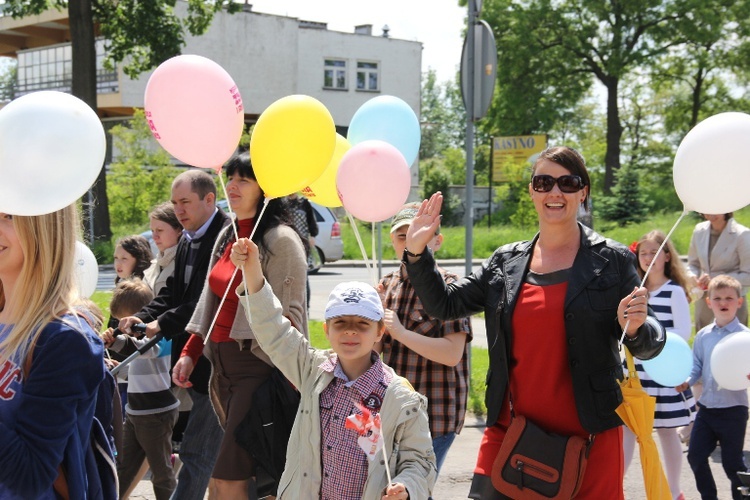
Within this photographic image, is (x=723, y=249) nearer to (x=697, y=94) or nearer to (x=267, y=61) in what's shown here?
(x=697, y=94)

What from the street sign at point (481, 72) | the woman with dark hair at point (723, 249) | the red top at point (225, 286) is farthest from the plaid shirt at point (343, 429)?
the woman with dark hair at point (723, 249)

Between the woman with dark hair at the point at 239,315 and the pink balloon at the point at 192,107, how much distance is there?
349 millimetres

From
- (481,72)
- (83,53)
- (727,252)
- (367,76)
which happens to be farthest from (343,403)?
(367,76)

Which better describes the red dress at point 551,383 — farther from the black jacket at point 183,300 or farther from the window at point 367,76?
the window at point 367,76

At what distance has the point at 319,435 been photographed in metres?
3.45

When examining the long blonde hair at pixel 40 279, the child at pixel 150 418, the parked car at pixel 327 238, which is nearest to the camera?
the long blonde hair at pixel 40 279

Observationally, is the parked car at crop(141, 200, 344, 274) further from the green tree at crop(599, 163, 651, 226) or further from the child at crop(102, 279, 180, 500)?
the green tree at crop(599, 163, 651, 226)

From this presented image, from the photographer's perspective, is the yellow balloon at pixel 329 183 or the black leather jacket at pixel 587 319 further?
the yellow balloon at pixel 329 183

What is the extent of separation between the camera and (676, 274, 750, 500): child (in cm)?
553

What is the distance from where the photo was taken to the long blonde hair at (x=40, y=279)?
2316 mm

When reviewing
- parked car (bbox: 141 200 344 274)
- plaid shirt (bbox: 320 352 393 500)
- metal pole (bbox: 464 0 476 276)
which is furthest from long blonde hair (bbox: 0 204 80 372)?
parked car (bbox: 141 200 344 274)

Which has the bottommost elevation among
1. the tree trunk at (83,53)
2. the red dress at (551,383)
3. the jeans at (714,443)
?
the jeans at (714,443)

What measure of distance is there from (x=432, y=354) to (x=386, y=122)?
1.48 metres

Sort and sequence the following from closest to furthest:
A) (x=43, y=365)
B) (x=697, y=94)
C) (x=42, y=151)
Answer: (x=43, y=365) → (x=42, y=151) → (x=697, y=94)
